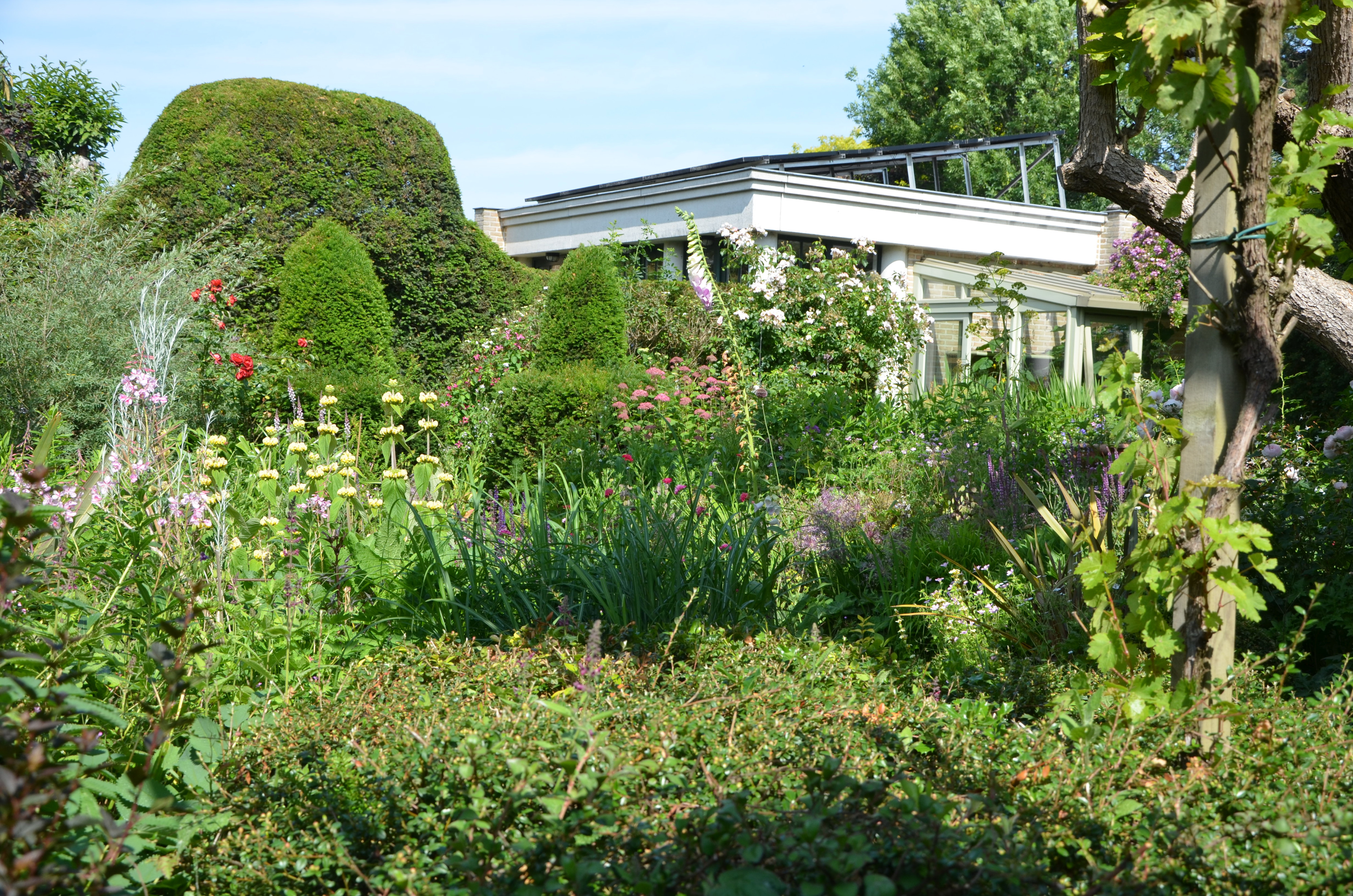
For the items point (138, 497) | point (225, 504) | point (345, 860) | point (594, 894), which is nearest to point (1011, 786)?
point (594, 894)

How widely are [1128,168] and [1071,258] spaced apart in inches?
499

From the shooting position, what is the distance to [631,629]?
9.96 feet

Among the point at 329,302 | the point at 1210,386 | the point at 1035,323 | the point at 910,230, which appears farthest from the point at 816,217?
the point at 1210,386

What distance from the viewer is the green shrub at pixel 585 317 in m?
8.50

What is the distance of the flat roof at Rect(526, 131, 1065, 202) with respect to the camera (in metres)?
15.5

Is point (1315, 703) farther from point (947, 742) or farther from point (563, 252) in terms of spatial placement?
point (563, 252)

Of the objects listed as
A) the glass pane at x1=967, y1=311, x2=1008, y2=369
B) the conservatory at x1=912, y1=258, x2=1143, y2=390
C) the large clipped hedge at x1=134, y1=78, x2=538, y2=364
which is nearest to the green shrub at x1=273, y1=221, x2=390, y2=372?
the large clipped hedge at x1=134, y1=78, x2=538, y2=364

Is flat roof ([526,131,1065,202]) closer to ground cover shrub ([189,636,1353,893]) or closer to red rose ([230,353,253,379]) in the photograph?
red rose ([230,353,253,379])

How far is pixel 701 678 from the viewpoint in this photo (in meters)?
2.34

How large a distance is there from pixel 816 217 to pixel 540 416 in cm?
660

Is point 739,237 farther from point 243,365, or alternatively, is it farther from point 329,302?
point 243,365

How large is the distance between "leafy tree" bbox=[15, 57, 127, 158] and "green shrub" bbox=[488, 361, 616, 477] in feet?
34.5

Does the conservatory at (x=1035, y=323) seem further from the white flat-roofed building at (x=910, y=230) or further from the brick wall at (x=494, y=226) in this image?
the brick wall at (x=494, y=226)

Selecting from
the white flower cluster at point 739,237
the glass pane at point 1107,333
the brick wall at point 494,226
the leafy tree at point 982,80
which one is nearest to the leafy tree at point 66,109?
the brick wall at point 494,226
